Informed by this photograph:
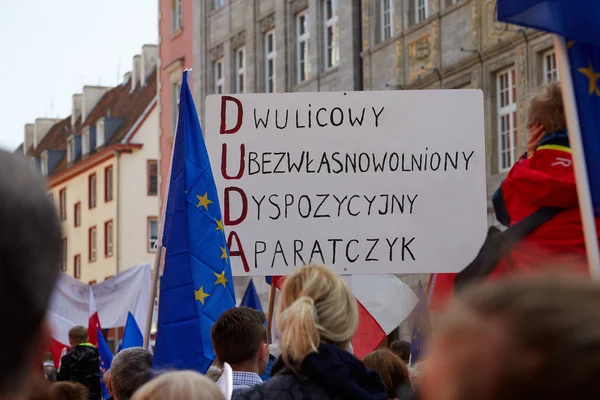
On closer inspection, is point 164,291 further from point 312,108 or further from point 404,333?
point 404,333

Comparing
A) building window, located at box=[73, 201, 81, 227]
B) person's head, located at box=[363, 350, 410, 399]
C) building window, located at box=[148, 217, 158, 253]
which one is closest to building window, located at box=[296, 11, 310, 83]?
person's head, located at box=[363, 350, 410, 399]

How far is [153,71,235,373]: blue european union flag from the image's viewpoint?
6.57 meters

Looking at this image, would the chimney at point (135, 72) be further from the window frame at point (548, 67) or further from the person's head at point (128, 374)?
the person's head at point (128, 374)

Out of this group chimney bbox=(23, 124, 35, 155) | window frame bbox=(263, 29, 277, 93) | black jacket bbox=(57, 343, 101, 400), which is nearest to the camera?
black jacket bbox=(57, 343, 101, 400)

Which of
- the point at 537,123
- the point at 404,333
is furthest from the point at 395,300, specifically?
the point at 404,333

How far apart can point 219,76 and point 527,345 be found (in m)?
31.9

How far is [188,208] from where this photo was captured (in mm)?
7074

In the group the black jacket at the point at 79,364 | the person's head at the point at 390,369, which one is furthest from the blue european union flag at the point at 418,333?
the person's head at the point at 390,369

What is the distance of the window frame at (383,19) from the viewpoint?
79.9 ft

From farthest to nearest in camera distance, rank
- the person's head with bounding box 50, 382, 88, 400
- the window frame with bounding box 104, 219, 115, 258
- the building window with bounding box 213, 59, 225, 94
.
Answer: the window frame with bounding box 104, 219, 115, 258 → the building window with bounding box 213, 59, 225, 94 → the person's head with bounding box 50, 382, 88, 400

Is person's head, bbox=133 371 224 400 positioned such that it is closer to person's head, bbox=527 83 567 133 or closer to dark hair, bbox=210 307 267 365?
person's head, bbox=527 83 567 133

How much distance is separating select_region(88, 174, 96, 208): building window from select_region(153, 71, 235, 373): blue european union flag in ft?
162

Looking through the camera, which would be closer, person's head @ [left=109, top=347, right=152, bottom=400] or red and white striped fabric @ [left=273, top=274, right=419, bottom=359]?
person's head @ [left=109, top=347, right=152, bottom=400]

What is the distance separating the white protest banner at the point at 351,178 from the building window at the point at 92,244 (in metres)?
48.2
